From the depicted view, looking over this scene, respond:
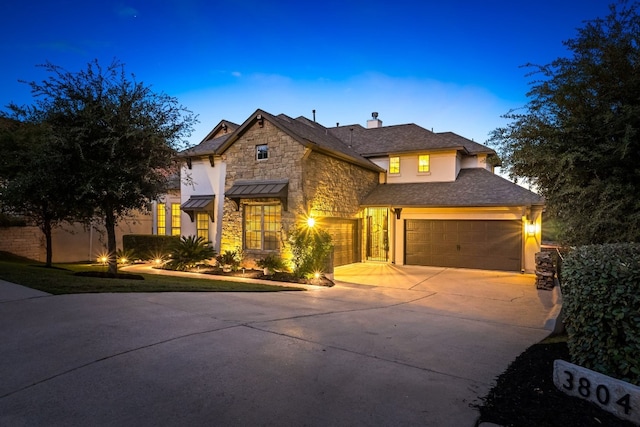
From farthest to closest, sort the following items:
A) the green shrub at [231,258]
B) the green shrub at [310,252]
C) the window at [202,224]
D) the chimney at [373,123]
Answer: the chimney at [373,123] < the window at [202,224] < the green shrub at [231,258] < the green shrub at [310,252]

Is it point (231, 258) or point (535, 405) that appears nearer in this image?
point (535, 405)

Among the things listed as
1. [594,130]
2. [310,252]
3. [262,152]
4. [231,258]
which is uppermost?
[262,152]

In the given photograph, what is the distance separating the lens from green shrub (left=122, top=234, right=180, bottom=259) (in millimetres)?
17344

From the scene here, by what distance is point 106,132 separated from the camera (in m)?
9.27

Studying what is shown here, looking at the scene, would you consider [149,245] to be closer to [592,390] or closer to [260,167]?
[260,167]

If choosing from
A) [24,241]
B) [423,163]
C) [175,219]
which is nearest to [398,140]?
[423,163]

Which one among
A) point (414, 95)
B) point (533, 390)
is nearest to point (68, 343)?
point (533, 390)

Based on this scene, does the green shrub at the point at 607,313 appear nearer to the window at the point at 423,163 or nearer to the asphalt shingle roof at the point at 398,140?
the asphalt shingle roof at the point at 398,140

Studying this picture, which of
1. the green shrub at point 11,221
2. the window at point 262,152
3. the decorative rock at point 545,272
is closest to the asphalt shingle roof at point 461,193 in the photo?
the decorative rock at point 545,272

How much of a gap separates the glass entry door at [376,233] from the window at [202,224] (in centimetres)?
798

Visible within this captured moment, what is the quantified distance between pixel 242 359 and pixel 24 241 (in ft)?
53.7

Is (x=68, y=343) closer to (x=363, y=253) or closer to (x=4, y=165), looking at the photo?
(x=4, y=165)

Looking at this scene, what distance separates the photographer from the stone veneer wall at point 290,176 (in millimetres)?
13062

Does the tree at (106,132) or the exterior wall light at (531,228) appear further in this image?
the exterior wall light at (531,228)
